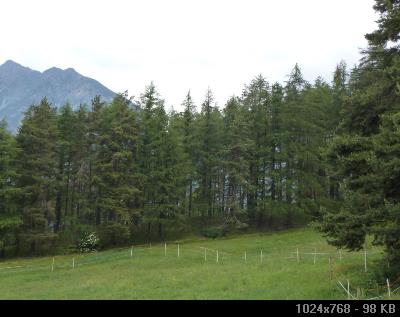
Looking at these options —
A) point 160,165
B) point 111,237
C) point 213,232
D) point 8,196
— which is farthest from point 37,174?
point 213,232

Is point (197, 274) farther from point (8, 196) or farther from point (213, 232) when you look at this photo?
point (8, 196)

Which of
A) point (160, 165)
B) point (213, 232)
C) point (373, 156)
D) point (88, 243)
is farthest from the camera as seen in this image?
point (160, 165)

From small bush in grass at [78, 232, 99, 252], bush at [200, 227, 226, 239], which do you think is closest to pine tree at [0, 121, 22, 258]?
small bush in grass at [78, 232, 99, 252]

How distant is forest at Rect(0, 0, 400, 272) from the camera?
5325 cm

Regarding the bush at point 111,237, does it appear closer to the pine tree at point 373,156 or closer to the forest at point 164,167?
the forest at point 164,167

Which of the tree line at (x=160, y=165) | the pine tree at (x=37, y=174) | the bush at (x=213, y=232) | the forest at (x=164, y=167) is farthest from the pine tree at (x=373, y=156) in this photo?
the pine tree at (x=37, y=174)

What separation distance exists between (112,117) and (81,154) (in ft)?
20.8

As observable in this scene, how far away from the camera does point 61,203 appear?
6138 centimetres

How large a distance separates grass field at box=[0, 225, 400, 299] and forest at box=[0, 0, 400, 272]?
6.96m

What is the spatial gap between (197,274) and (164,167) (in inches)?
1145

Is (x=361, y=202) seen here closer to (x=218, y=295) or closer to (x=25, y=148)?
(x=218, y=295)

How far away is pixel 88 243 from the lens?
52.3 metres

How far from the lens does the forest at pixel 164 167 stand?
175 feet
